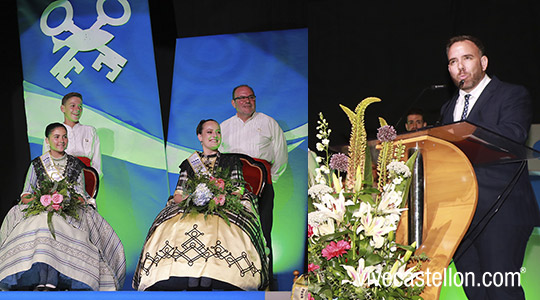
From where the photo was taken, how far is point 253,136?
6102 millimetres

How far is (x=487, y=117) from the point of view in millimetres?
2865

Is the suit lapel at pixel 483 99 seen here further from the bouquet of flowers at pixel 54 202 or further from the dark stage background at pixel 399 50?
the bouquet of flowers at pixel 54 202

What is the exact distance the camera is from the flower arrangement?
2520 mm

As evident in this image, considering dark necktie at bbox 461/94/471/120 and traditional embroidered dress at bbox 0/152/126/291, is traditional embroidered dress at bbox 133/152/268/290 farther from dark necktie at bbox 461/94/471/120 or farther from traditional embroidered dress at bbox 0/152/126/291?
dark necktie at bbox 461/94/471/120

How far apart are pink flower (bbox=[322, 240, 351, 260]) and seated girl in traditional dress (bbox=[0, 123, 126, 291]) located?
115 inches

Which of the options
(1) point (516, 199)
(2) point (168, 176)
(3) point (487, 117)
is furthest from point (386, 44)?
(2) point (168, 176)

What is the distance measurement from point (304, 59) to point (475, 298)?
3.88 m

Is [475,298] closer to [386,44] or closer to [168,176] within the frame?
[386,44]

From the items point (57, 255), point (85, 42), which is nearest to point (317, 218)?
point (57, 255)

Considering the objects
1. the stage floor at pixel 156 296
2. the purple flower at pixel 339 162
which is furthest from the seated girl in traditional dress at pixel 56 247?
the purple flower at pixel 339 162

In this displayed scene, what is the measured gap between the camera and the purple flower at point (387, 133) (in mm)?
2617

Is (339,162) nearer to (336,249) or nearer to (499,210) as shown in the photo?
(336,249)

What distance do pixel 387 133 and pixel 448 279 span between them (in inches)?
27.9

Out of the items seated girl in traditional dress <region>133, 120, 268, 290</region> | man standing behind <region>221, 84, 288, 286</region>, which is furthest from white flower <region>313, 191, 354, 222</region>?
man standing behind <region>221, 84, 288, 286</region>
